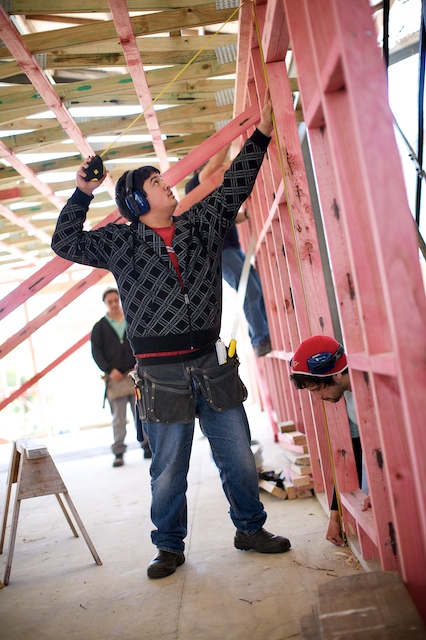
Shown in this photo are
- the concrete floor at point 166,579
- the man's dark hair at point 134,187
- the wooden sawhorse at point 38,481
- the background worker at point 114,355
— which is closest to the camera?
the concrete floor at point 166,579

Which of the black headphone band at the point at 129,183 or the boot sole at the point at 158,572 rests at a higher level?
the black headphone band at the point at 129,183

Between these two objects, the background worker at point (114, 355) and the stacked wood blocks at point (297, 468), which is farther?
the background worker at point (114, 355)

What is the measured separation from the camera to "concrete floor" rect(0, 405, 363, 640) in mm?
2045

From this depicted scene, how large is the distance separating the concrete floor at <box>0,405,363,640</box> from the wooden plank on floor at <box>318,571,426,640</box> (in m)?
0.38

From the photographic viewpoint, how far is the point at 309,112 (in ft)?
6.00

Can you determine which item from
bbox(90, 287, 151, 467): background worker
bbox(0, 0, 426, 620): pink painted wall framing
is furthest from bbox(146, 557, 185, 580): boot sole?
bbox(90, 287, 151, 467): background worker

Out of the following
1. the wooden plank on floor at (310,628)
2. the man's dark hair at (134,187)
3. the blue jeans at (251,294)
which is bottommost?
the wooden plank on floor at (310,628)

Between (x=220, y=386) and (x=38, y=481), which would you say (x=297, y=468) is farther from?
(x=38, y=481)

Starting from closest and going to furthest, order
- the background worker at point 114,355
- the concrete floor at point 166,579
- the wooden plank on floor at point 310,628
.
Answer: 1. the wooden plank on floor at point 310,628
2. the concrete floor at point 166,579
3. the background worker at point 114,355

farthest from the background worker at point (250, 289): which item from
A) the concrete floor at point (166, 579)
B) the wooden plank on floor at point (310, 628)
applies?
the wooden plank on floor at point (310, 628)

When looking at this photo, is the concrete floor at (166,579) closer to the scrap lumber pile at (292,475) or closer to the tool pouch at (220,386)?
the scrap lumber pile at (292,475)

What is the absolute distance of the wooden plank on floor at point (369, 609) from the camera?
1.36 meters

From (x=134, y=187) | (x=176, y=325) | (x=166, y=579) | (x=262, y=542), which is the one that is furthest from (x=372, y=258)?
(x=166, y=579)

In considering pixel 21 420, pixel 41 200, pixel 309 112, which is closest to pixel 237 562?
pixel 309 112
